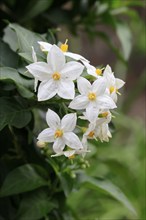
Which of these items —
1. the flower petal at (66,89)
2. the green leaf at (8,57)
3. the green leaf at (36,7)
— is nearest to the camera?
the flower petal at (66,89)

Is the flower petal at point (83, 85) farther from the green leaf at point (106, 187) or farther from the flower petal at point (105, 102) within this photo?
the green leaf at point (106, 187)

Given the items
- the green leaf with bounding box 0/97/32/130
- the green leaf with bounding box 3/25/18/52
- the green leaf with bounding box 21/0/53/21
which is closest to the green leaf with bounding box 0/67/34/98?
the green leaf with bounding box 0/97/32/130

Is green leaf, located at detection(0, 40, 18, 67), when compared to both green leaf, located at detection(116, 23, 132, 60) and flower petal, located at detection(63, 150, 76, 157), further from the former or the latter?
green leaf, located at detection(116, 23, 132, 60)

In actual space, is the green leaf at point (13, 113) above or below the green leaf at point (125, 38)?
below

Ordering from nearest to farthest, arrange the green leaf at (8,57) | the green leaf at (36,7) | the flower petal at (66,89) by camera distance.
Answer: the flower petal at (66,89) < the green leaf at (8,57) < the green leaf at (36,7)

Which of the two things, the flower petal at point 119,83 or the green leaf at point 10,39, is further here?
the green leaf at point 10,39

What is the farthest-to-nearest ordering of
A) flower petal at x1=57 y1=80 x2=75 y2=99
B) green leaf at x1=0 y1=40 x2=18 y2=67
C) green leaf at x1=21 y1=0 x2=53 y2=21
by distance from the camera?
green leaf at x1=21 y1=0 x2=53 y2=21 → green leaf at x1=0 y1=40 x2=18 y2=67 → flower petal at x1=57 y1=80 x2=75 y2=99

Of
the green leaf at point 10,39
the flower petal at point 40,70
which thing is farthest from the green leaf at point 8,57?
the flower petal at point 40,70
